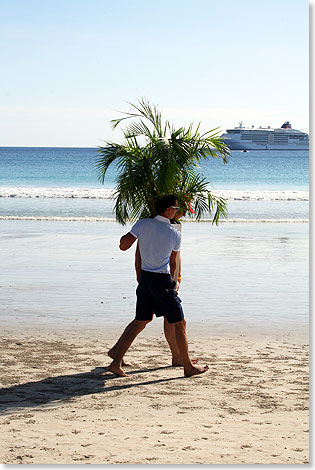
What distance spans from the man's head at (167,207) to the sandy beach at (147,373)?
4.81 ft

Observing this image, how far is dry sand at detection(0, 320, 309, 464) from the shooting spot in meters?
4.80

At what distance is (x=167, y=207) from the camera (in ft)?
22.1

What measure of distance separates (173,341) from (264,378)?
3.14ft

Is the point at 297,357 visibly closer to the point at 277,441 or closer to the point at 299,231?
the point at 277,441

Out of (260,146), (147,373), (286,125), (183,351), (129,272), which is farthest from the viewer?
(286,125)

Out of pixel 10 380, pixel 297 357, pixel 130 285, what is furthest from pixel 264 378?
pixel 130 285

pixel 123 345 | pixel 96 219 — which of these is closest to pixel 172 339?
pixel 123 345

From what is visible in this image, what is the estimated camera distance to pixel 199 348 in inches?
313

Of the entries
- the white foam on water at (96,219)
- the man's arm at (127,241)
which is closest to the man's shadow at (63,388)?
the man's arm at (127,241)

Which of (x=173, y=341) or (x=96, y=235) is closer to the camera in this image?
(x=173, y=341)

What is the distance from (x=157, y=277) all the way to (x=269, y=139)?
12883 centimetres

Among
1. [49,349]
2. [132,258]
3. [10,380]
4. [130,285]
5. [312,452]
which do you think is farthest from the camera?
[132,258]

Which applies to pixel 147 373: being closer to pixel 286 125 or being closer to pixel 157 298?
pixel 157 298

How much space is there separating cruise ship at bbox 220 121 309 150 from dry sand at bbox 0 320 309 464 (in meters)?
125
